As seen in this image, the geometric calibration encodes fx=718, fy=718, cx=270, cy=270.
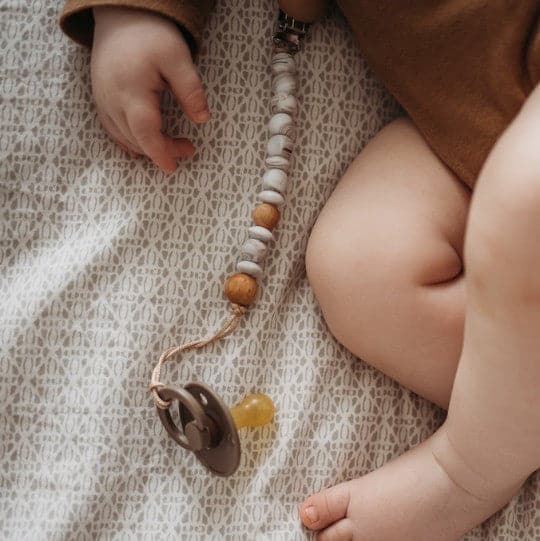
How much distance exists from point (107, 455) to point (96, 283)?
19cm

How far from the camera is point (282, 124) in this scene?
82 centimetres

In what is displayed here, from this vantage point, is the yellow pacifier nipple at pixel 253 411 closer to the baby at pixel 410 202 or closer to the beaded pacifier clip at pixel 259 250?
the beaded pacifier clip at pixel 259 250

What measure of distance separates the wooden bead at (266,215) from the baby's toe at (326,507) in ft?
0.99

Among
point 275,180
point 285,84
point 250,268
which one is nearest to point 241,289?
point 250,268

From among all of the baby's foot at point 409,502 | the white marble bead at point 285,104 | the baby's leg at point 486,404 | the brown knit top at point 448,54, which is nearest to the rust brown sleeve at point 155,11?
the brown knit top at point 448,54

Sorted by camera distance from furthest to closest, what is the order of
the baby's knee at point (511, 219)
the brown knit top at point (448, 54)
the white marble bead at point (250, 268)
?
the white marble bead at point (250, 268), the brown knit top at point (448, 54), the baby's knee at point (511, 219)

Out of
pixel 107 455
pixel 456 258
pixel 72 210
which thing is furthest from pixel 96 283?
pixel 456 258

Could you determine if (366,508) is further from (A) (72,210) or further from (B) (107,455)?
(A) (72,210)

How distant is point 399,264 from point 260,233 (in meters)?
0.16

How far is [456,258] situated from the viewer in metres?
0.75

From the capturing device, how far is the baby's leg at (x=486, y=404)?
1.87 feet

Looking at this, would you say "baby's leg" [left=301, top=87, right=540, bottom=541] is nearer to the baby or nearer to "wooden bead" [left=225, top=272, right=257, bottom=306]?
the baby

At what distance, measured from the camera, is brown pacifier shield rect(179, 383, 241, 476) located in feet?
2.30

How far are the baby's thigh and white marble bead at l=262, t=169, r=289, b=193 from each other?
0.19 feet
